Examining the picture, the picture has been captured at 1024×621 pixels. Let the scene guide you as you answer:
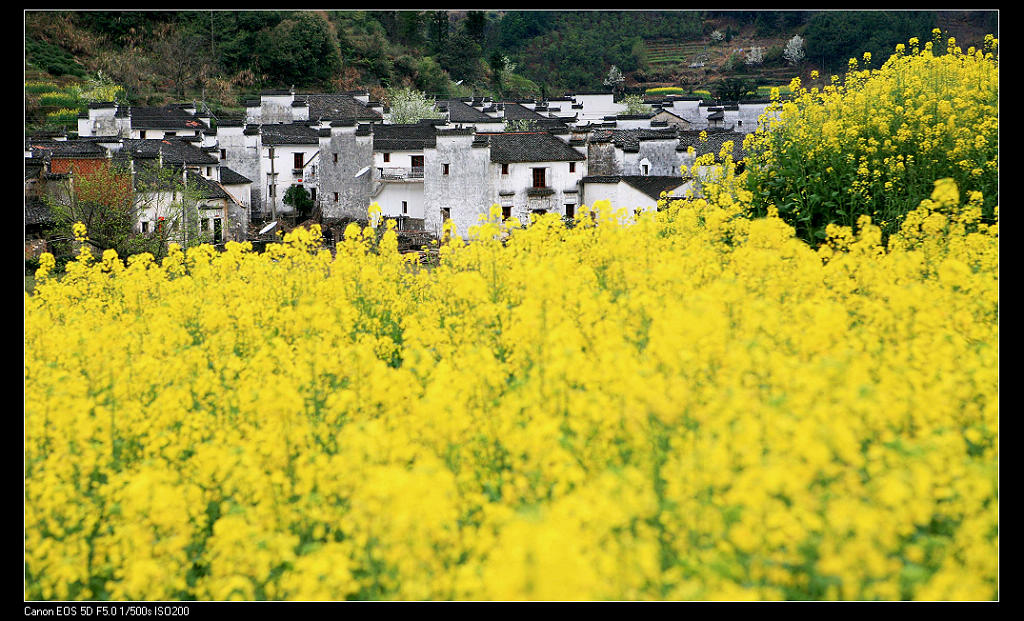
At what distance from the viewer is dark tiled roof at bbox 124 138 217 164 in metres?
38.9

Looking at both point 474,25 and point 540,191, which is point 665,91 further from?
point 540,191

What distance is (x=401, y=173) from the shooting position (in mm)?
44375

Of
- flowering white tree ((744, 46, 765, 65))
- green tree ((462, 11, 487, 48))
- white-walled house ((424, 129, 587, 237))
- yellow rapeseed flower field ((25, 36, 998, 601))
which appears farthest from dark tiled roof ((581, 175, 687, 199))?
flowering white tree ((744, 46, 765, 65))

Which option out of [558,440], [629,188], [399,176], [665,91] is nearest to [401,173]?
[399,176]

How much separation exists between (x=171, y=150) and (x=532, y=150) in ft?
57.2

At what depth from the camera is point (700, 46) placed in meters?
103

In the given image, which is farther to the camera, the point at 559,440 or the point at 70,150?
the point at 70,150

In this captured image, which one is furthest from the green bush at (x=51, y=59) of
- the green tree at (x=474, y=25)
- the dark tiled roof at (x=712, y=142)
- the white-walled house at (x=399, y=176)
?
the dark tiled roof at (x=712, y=142)

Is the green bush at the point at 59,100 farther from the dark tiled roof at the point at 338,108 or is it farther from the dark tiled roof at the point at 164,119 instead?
the dark tiled roof at the point at 338,108

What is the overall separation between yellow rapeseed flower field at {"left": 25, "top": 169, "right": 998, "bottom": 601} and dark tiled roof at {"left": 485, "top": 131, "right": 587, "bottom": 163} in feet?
103

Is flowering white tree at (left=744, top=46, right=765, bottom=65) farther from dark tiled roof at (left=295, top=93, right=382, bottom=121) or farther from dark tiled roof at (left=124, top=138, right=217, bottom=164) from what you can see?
dark tiled roof at (left=124, top=138, right=217, bottom=164)

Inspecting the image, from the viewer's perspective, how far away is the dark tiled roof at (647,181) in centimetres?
3807
